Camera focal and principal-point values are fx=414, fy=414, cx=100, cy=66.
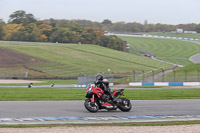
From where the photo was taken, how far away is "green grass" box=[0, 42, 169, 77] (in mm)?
86438

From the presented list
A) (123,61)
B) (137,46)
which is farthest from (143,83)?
(137,46)

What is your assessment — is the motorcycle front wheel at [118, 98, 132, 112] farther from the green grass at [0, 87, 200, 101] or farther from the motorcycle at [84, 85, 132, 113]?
the green grass at [0, 87, 200, 101]

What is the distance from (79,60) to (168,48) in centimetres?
5355

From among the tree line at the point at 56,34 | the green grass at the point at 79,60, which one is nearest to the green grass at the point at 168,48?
the tree line at the point at 56,34

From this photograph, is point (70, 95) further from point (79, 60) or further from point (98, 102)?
point (79, 60)

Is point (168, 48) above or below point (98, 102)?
below

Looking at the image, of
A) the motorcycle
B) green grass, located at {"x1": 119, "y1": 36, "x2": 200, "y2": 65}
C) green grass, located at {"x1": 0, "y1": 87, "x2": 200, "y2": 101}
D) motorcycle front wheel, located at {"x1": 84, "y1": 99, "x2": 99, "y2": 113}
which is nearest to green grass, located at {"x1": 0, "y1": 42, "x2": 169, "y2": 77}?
green grass, located at {"x1": 119, "y1": 36, "x2": 200, "y2": 65}

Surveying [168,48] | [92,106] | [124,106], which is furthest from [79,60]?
[92,106]

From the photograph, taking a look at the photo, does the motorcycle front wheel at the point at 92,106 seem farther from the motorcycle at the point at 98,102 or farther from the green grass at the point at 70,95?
the green grass at the point at 70,95

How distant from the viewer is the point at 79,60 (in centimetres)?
10006

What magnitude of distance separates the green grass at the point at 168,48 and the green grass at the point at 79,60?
16894 millimetres

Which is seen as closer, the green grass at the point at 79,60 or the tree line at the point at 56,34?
the green grass at the point at 79,60

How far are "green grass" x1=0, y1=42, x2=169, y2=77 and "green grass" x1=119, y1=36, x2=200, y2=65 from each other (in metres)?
16.9

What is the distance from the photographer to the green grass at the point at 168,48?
12507 cm
